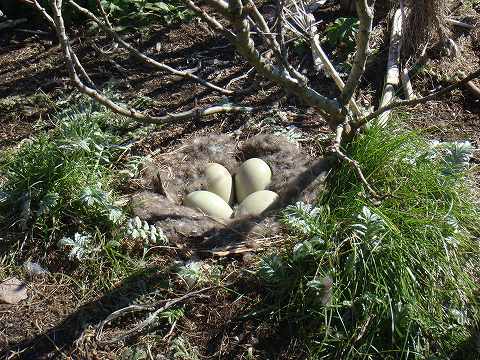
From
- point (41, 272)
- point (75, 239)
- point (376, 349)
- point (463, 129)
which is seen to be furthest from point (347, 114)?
point (41, 272)

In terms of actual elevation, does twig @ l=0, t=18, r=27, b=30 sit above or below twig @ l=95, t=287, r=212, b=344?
above

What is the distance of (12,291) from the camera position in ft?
11.2

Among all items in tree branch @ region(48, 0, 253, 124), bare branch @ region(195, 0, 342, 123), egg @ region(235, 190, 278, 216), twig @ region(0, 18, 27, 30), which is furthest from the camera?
twig @ region(0, 18, 27, 30)

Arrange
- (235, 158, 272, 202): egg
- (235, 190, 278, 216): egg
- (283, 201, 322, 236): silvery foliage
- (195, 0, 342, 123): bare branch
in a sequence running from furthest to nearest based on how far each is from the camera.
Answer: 1. (235, 158, 272, 202): egg
2. (235, 190, 278, 216): egg
3. (283, 201, 322, 236): silvery foliage
4. (195, 0, 342, 123): bare branch

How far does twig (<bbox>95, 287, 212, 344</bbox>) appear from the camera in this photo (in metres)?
3.14

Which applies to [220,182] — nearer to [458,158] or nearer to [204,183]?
[204,183]

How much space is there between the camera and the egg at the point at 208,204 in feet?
12.0

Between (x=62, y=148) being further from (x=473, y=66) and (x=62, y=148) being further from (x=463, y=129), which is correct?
(x=473, y=66)

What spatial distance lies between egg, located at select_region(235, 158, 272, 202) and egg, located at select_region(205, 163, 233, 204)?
0.18ft

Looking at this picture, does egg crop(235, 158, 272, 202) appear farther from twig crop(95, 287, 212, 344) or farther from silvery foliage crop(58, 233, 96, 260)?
silvery foliage crop(58, 233, 96, 260)

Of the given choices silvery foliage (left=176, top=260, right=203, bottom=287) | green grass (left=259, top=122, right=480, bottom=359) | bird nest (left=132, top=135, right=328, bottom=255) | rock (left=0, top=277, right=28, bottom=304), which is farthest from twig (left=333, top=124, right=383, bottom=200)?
rock (left=0, top=277, right=28, bottom=304)

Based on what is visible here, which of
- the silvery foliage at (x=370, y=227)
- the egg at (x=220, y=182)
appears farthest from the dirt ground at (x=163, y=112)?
the silvery foliage at (x=370, y=227)

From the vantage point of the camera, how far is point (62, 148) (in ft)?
12.4

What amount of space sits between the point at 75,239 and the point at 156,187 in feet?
1.93
